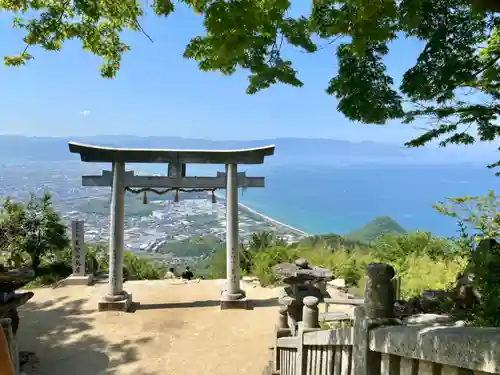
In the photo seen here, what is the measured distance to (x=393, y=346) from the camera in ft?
5.71

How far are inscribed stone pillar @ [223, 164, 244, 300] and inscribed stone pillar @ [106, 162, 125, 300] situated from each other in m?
2.15

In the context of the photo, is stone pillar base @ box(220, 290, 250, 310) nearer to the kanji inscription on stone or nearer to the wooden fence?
the kanji inscription on stone

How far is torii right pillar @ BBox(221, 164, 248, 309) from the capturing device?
8070 millimetres

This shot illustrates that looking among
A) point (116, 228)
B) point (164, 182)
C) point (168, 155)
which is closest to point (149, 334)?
point (116, 228)

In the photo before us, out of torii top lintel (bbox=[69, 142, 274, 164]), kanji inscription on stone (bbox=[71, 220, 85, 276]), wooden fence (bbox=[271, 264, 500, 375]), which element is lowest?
kanji inscription on stone (bbox=[71, 220, 85, 276])

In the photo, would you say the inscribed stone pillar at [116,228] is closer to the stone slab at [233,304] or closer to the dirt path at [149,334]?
the dirt path at [149,334]

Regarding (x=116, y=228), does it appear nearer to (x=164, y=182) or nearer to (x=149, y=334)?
(x=164, y=182)

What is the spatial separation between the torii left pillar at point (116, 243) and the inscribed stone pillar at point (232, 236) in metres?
2.11

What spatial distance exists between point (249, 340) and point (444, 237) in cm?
654

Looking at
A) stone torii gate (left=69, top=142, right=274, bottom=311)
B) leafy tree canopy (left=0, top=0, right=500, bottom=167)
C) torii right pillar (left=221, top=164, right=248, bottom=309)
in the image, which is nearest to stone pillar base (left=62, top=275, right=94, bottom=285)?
stone torii gate (left=69, top=142, right=274, bottom=311)

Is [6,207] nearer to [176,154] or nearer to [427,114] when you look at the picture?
[176,154]

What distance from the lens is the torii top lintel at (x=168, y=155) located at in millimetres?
7777

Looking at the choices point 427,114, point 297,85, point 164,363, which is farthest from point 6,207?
point 427,114

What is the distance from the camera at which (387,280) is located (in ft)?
6.15
